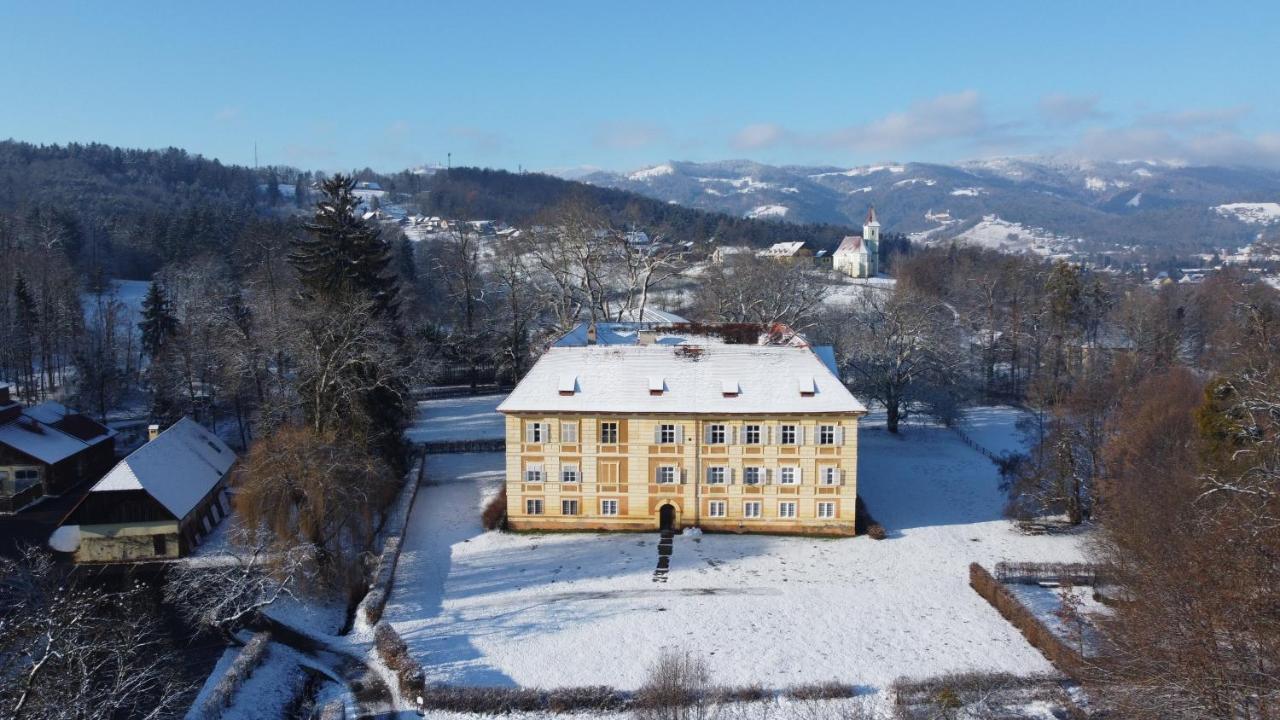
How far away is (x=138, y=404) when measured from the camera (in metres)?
56.4

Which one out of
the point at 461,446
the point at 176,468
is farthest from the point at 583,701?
the point at 461,446

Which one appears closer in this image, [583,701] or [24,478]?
[583,701]

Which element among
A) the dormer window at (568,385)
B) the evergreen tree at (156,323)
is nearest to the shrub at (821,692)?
the dormer window at (568,385)

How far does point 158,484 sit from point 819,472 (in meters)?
26.7

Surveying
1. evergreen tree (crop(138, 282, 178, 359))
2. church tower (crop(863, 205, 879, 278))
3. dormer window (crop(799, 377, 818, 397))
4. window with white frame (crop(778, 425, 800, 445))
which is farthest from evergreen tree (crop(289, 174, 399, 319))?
church tower (crop(863, 205, 879, 278))

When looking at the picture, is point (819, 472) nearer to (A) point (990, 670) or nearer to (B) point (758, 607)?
(B) point (758, 607)

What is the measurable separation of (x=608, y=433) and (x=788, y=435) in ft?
24.7

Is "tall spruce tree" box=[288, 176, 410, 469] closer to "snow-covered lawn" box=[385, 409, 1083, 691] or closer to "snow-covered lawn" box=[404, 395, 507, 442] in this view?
"snow-covered lawn" box=[385, 409, 1083, 691]

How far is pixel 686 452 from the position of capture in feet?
115

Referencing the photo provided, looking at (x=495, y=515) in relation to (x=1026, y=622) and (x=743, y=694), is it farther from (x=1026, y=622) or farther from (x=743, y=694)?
(x=1026, y=622)

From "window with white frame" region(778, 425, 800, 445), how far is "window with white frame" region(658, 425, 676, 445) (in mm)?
4418

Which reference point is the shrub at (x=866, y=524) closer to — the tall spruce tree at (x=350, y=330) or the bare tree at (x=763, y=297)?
the bare tree at (x=763, y=297)

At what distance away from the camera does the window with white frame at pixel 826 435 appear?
3481 centimetres

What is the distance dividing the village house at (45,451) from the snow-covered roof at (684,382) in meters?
23.3
